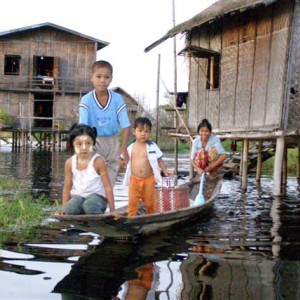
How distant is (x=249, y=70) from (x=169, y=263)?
329 inches

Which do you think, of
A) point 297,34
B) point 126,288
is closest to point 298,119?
point 297,34

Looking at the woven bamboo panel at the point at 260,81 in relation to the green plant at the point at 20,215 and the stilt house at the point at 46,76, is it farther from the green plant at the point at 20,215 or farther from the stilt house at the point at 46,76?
the stilt house at the point at 46,76

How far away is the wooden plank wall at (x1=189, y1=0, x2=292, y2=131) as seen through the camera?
38.7 feet

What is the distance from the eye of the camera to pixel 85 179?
19.2ft

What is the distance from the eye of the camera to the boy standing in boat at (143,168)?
691cm

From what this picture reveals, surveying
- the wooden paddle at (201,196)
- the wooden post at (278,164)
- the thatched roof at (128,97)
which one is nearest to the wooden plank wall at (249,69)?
the wooden post at (278,164)

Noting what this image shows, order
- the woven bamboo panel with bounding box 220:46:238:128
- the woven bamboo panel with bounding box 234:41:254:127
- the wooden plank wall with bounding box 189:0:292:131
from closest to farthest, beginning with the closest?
the wooden plank wall with bounding box 189:0:292:131
the woven bamboo panel with bounding box 234:41:254:127
the woven bamboo panel with bounding box 220:46:238:128

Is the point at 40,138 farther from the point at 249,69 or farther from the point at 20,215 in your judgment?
→ the point at 20,215

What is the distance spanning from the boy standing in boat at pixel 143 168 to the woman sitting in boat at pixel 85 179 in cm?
107

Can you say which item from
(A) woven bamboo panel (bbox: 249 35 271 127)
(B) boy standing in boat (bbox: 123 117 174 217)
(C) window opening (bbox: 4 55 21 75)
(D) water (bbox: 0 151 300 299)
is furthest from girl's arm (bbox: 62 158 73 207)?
(C) window opening (bbox: 4 55 21 75)

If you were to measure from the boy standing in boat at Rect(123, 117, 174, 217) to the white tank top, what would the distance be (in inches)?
43.4

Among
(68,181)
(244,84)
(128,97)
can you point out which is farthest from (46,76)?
(68,181)

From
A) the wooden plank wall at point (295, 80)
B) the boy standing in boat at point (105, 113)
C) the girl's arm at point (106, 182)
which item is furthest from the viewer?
the wooden plank wall at point (295, 80)

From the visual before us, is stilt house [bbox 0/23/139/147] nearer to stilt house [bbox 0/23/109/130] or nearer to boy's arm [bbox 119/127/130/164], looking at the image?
stilt house [bbox 0/23/109/130]
